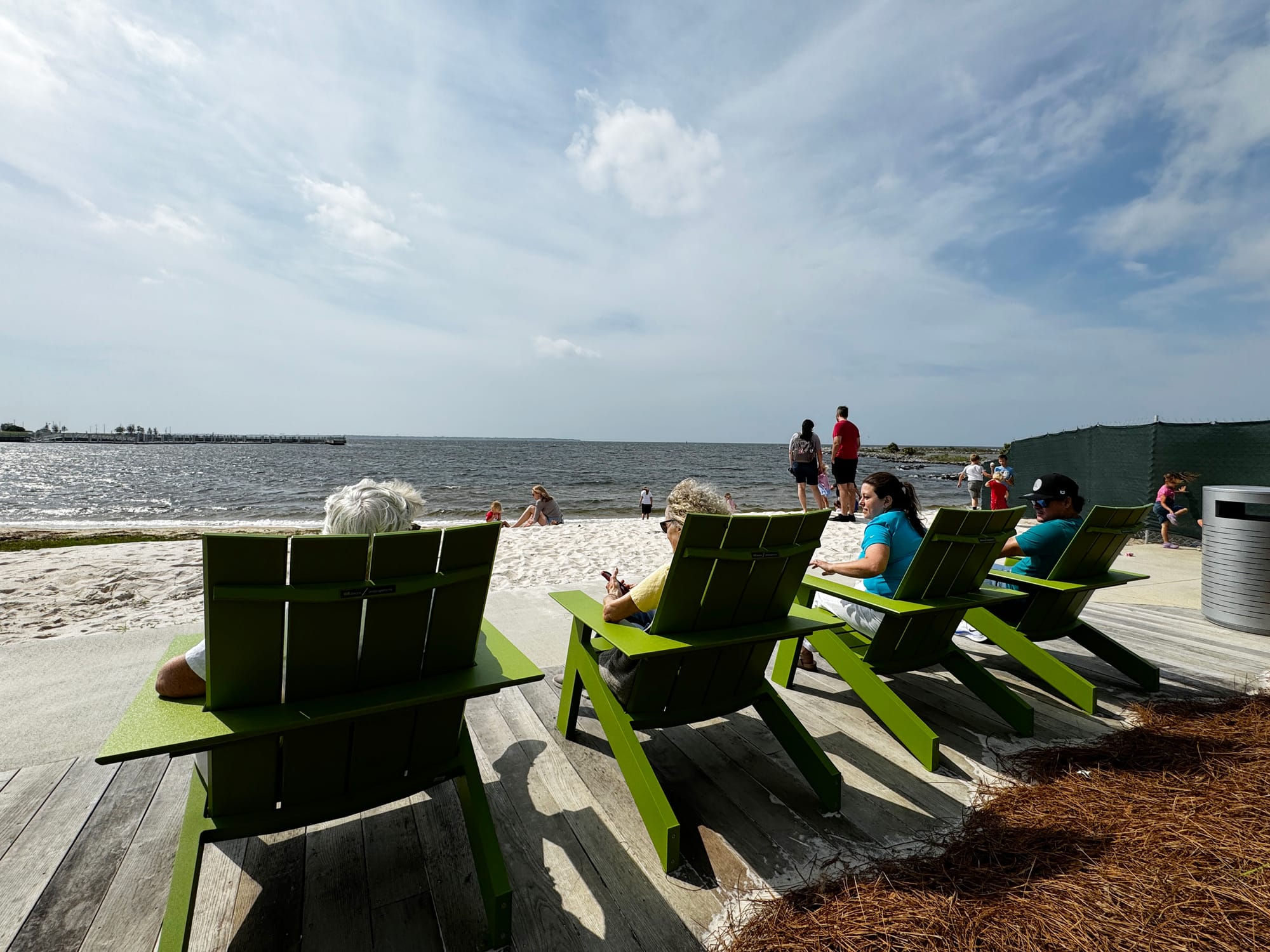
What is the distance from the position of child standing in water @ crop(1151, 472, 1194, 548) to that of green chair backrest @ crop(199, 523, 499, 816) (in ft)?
35.2

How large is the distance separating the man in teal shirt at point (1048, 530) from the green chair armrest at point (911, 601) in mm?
444

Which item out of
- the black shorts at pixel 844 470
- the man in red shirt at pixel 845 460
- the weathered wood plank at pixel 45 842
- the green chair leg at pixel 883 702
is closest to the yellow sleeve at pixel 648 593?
the green chair leg at pixel 883 702

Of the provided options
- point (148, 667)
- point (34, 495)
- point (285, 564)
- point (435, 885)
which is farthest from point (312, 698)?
point (34, 495)

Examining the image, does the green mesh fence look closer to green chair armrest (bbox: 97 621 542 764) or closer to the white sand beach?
the white sand beach

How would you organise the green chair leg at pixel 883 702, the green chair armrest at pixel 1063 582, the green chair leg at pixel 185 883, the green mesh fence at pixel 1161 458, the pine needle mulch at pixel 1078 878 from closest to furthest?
1. the green chair leg at pixel 185 883
2. the pine needle mulch at pixel 1078 878
3. the green chair leg at pixel 883 702
4. the green chair armrest at pixel 1063 582
5. the green mesh fence at pixel 1161 458

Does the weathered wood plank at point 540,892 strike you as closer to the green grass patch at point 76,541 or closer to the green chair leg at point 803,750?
Answer: the green chair leg at point 803,750

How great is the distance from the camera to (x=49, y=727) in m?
2.96

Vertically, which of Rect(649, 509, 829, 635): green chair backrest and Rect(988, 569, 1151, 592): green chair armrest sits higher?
Rect(649, 509, 829, 635): green chair backrest

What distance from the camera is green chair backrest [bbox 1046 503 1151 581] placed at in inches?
135

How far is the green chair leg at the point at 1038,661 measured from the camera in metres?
3.22

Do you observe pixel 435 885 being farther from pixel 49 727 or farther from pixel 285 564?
pixel 49 727

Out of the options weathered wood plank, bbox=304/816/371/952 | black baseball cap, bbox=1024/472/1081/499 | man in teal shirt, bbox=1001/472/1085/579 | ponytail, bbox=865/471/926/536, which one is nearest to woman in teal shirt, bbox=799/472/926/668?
ponytail, bbox=865/471/926/536

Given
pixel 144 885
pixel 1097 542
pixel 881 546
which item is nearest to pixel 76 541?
pixel 144 885

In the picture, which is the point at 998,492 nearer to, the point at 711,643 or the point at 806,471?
the point at 806,471
